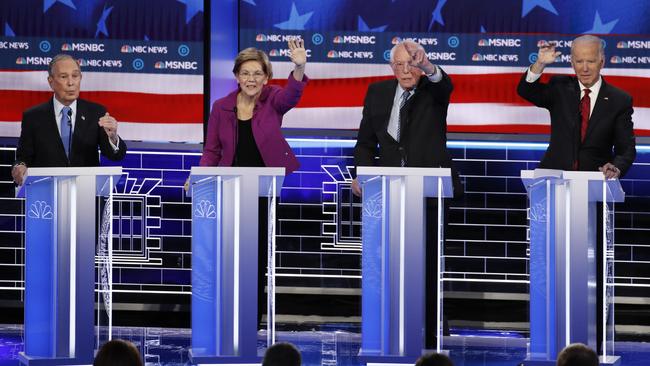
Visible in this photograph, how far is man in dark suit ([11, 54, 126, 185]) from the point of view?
6.57 m

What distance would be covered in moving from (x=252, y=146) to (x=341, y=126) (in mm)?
1803

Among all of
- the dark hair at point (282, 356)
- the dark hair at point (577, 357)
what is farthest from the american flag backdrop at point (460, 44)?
the dark hair at point (282, 356)

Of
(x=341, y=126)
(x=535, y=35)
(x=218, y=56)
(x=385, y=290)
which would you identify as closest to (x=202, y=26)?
(x=218, y=56)

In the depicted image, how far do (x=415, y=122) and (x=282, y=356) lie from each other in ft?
9.71

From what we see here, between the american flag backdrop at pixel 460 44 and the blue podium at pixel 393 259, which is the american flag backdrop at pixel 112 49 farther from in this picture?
the blue podium at pixel 393 259

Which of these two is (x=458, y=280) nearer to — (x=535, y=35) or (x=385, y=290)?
(x=535, y=35)

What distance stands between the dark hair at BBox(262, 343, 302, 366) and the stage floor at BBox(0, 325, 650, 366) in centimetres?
248

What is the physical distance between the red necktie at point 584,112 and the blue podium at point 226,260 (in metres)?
1.59

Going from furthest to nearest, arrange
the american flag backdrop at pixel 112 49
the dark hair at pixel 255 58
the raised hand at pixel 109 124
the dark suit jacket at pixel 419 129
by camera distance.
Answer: the american flag backdrop at pixel 112 49, the dark suit jacket at pixel 419 129, the dark hair at pixel 255 58, the raised hand at pixel 109 124

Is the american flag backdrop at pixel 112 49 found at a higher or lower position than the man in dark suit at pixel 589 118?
higher

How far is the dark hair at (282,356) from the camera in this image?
3.76 meters

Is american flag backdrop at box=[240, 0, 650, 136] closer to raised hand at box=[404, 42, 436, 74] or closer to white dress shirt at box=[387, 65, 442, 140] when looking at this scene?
white dress shirt at box=[387, 65, 442, 140]

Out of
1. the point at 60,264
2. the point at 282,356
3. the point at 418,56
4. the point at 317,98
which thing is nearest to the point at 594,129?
the point at 418,56

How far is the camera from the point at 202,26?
27.5ft
